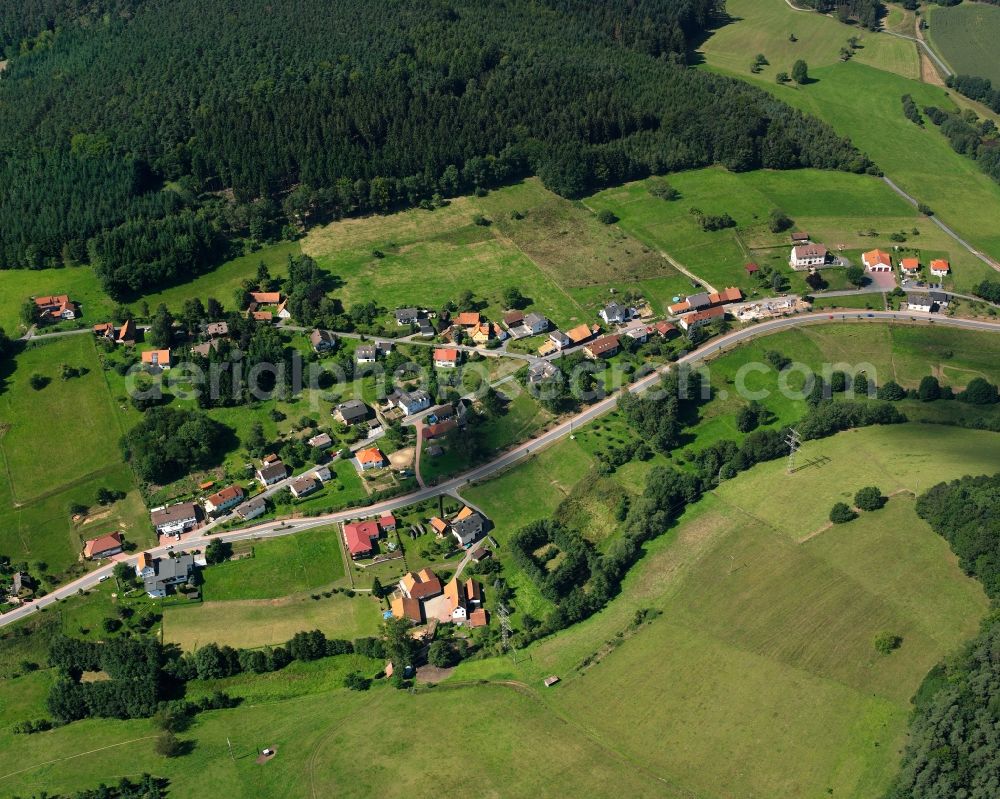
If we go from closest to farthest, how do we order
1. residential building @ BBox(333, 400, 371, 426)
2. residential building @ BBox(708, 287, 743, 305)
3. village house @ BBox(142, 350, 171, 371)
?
residential building @ BBox(333, 400, 371, 426) → village house @ BBox(142, 350, 171, 371) → residential building @ BBox(708, 287, 743, 305)

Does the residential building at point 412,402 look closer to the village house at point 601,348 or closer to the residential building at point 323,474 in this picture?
the residential building at point 323,474

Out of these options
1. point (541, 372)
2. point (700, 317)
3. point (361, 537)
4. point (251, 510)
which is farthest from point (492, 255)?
point (251, 510)

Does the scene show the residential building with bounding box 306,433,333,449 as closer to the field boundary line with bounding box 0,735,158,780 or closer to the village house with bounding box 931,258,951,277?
the field boundary line with bounding box 0,735,158,780

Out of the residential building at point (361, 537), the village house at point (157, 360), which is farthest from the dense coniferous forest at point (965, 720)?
the village house at point (157, 360)

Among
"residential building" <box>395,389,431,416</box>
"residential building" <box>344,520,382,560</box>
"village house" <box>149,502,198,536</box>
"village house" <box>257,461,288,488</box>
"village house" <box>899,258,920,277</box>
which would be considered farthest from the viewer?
"village house" <box>899,258,920,277</box>

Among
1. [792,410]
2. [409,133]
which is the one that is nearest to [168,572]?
[792,410]

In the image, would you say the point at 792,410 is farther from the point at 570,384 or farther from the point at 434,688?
the point at 434,688

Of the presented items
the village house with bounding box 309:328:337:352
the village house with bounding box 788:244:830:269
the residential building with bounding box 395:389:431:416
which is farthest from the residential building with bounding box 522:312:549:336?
the village house with bounding box 788:244:830:269
